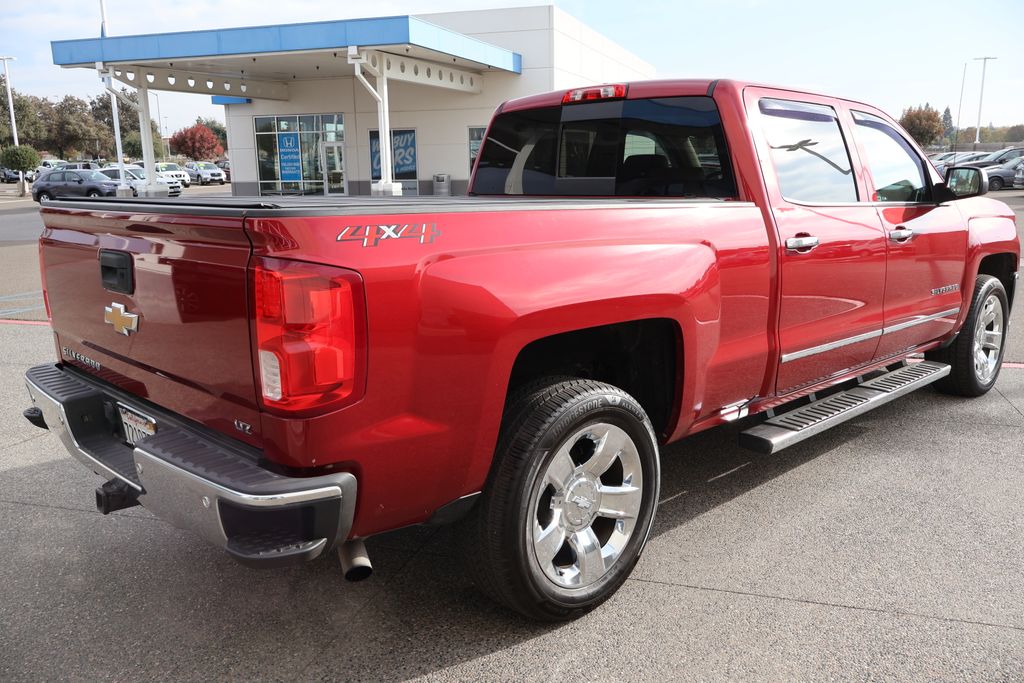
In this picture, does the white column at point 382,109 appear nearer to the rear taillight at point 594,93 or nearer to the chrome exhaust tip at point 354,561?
the rear taillight at point 594,93

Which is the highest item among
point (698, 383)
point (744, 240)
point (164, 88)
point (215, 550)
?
point (164, 88)

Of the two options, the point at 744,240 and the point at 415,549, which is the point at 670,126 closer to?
the point at 744,240

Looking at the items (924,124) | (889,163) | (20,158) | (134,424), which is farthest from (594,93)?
(924,124)

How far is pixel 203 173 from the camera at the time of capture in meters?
58.4

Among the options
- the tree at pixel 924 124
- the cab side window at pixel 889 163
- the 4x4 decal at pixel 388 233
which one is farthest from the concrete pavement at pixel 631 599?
the tree at pixel 924 124

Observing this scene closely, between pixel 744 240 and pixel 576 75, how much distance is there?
29.0m

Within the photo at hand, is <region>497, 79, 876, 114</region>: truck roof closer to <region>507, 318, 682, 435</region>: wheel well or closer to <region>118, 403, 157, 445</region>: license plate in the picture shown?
<region>507, 318, 682, 435</region>: wheel well

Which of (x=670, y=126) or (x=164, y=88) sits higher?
(x=164, y=88)

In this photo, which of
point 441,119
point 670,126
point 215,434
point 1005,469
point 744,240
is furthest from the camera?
point 441,119

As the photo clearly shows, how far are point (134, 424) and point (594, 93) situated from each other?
2.75 metres

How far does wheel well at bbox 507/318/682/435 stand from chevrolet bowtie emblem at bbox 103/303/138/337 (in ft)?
4.34

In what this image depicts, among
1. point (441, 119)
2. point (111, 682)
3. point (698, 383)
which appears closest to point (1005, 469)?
point (698, 383)

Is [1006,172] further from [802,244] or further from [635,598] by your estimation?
[635,598]

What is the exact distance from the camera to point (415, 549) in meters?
3.48
